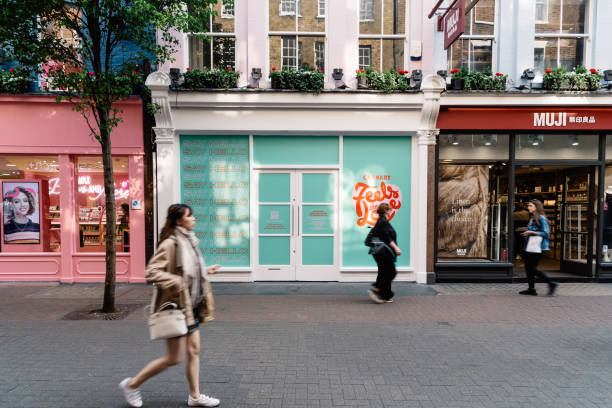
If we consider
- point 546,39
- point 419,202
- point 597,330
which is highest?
point 546,39

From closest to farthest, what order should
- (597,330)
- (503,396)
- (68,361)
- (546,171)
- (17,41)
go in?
1. (503,396)
2. (68,361)
3. (597,330)
4. (17,41)
5. (546,171)

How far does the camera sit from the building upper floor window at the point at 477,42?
8.87 m

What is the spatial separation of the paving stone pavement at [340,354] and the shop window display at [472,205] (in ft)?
6.13

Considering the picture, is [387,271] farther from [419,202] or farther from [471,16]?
[471,16]

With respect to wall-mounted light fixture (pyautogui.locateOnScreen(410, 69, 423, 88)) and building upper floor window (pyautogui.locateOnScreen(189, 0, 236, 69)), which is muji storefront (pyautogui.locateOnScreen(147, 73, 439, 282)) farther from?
building upper floor window (pyautogui.locateOnScreen(189, 0, 236, 69))

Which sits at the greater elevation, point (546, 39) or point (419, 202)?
point (546, 39)

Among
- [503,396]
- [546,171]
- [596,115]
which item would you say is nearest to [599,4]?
[596,115]

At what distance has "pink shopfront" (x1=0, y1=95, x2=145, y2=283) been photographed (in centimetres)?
840

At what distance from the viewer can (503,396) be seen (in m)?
3.65

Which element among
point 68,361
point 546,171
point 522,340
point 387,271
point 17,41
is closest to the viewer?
point 68,361

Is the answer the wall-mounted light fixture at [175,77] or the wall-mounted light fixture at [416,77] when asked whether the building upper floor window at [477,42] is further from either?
the wall-mounted light fixture at [175,77]

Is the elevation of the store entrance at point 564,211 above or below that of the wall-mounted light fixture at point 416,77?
below

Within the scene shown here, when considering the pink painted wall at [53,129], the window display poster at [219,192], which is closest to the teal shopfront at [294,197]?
the window display poster at [219,192]

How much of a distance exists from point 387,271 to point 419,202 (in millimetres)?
2408
